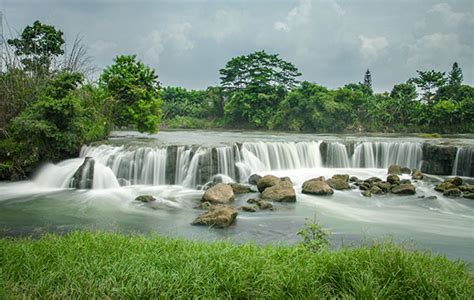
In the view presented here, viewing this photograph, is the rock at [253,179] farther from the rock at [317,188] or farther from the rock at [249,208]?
the rock at [249,208]

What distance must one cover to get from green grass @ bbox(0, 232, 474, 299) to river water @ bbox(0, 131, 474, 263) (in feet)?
10.3

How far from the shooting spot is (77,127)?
49.1 ft

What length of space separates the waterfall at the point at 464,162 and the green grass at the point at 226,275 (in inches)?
585

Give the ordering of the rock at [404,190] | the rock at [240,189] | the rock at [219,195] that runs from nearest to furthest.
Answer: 1. the rock at [219,195]
2. the rock at [240,189]
3. the rock at [404,190]

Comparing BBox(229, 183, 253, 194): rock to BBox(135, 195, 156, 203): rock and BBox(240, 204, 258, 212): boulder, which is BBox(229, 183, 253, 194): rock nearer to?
BBox(240, 204, 258, 212): boulder

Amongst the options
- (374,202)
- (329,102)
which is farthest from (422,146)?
(329,102)

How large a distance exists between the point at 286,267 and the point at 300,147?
1566 cm

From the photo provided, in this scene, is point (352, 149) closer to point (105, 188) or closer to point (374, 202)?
point (374, 202)

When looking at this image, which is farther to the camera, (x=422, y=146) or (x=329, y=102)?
(x=329, y=102)

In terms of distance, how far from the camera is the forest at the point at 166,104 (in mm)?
14609

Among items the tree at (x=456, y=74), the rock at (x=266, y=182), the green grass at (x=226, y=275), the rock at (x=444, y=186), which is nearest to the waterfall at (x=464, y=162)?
the rock at (x=444, y=186)

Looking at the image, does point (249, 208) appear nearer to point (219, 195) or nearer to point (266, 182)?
point (219, 195)

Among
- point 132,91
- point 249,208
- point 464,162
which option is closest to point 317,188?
point 249,208

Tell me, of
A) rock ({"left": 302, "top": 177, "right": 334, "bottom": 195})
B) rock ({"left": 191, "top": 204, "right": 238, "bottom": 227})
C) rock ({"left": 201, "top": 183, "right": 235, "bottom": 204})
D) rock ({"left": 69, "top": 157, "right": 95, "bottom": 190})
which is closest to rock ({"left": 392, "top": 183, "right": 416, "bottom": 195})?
rock ({"left": 302, "top": 177, "right": 334, "bottom": 195})
